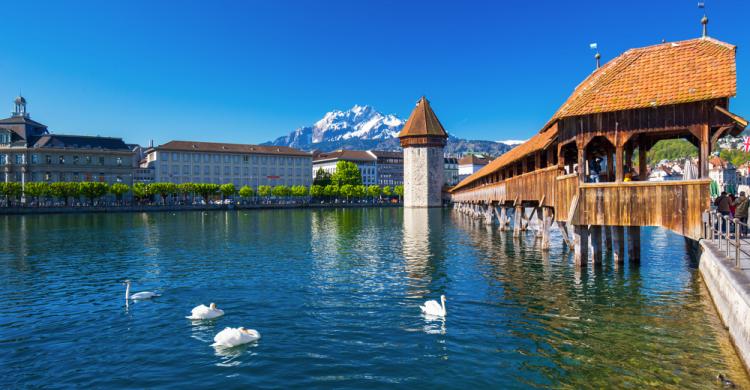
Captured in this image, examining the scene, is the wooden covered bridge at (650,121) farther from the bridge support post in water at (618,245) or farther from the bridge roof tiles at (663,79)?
the bridge support post in water at (618,245)

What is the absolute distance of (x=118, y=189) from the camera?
101062mm

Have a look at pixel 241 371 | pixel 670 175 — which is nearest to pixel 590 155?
pixel 241 371

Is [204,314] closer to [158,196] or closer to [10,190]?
[10,190]

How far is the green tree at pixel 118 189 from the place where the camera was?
101m

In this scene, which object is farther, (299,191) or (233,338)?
(299,191)

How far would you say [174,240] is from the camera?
3712cm

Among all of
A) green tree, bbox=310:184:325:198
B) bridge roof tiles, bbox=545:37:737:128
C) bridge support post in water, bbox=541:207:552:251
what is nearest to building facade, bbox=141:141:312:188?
green tree, bbox=310:184:325:198

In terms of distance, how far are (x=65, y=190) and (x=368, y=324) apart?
9436cm

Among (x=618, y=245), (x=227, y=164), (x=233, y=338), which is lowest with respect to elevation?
(x=233, y=338)

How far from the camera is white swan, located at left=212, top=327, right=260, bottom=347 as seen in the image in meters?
11.5

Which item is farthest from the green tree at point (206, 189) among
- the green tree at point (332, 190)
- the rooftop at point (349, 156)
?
the rooftop at point (349, 156)

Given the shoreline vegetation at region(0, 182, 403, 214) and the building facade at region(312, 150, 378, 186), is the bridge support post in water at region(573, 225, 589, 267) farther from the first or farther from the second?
the building facade at region(312, 150, 378, 186)

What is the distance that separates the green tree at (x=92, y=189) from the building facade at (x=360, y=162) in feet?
282

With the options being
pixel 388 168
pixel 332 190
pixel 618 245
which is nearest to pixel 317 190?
pixel 332 190
